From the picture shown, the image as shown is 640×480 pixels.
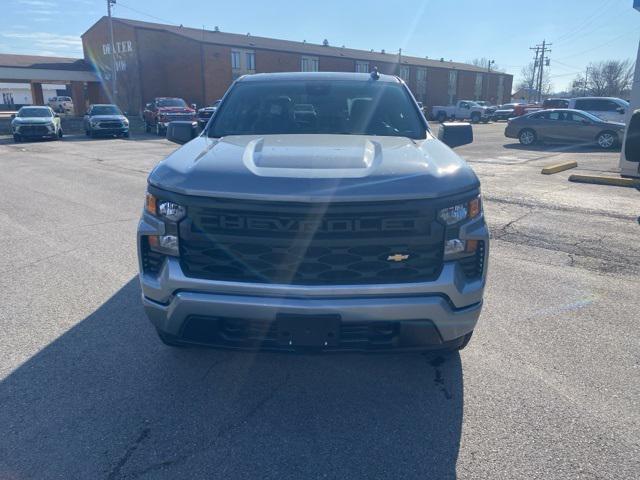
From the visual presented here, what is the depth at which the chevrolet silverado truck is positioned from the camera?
2.55 m

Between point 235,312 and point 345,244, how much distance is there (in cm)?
66

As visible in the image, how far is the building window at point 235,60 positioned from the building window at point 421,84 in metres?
24.4

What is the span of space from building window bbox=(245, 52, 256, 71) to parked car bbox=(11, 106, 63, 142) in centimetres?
2491

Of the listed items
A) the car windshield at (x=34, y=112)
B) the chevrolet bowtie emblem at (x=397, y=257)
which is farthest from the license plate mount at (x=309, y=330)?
the car windshield at (x=34, y=112)

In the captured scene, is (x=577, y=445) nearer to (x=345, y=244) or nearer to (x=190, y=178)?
(x=345, y=244)

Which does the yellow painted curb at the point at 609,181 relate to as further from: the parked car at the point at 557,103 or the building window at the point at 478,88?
the building window at the point at 478,88

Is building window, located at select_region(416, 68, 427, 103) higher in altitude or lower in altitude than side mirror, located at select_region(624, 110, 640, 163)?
higher

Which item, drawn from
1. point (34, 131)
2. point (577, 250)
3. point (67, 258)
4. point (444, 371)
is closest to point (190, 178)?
point (444, 371)

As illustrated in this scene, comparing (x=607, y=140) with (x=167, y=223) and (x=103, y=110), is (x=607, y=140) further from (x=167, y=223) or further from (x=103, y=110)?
(x=103, y=110)

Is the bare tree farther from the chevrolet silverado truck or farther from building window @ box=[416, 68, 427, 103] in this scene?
the chevrolet silverado truck

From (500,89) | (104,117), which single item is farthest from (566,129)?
(500,89)

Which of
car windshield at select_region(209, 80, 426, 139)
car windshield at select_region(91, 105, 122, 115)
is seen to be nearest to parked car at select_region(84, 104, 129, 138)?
car windshield at select_region(91, 105, 122, 115)

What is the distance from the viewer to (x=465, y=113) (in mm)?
44500

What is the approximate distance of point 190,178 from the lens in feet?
8.85
